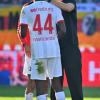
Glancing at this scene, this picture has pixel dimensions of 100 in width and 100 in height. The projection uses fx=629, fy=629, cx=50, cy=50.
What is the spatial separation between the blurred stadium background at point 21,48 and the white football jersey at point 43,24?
5.48 m

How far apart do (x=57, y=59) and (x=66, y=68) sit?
3.16 feet

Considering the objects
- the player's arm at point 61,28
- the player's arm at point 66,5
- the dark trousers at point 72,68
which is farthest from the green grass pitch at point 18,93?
the player's arm at point 61,28

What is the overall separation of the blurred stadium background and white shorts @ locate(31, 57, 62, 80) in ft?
17.5

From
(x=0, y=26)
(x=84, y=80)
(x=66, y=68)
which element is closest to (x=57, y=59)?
(x=66, y=68)

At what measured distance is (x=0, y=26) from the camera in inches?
663

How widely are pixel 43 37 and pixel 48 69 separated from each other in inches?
18.9

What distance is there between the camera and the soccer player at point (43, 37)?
896 centimetres

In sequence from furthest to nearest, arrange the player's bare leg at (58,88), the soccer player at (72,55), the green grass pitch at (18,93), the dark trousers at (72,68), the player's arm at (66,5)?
the green grass pitch at (18,93) → the dark trousers at (72,68) → the soccer player at (72,55) → the player's arm at (66,5) → the player's bare leg at (58,88)

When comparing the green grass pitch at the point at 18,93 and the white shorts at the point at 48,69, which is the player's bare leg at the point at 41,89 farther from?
the green grass pitch at the point at 18,93

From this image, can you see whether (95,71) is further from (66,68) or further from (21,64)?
(66,68)

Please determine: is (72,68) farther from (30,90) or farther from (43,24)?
(43,24)

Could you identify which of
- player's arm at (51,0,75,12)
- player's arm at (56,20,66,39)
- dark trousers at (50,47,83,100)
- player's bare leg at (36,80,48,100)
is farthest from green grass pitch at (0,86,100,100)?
player's arm at (56,20,66,39)

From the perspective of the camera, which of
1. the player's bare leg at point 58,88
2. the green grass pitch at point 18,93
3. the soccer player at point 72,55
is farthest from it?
the green grass pitch at point 18,93

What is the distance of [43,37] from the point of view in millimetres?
8969
